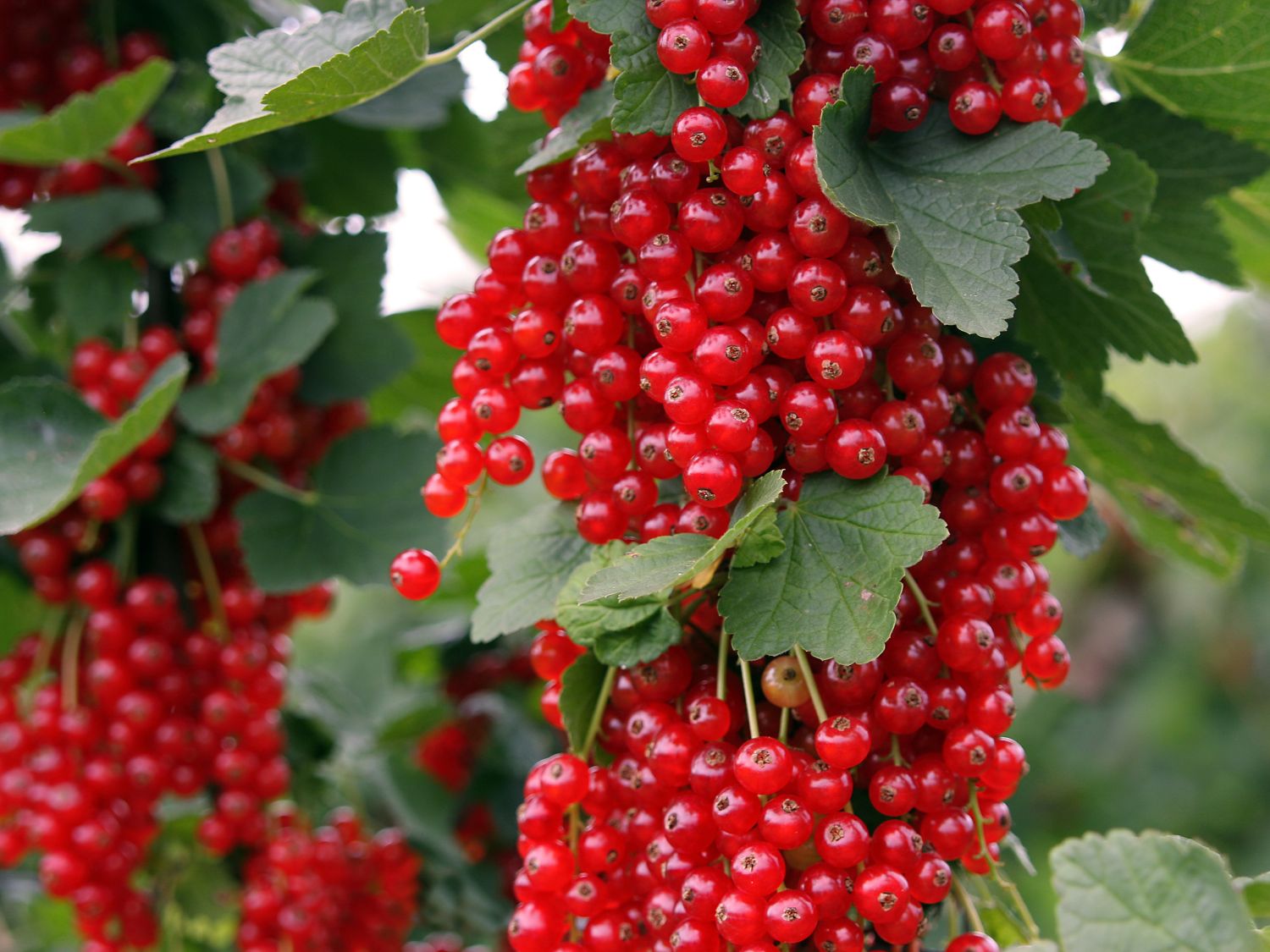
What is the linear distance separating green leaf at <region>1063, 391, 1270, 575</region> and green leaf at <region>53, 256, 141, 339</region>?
1.01 meters

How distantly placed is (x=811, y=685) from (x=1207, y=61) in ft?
1.90

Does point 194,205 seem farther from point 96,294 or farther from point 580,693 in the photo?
point 580,693

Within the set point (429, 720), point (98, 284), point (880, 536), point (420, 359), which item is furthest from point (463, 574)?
point (880, 536)

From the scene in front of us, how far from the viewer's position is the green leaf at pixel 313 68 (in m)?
0.70

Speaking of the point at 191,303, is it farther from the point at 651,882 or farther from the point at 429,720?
the point at 651,882

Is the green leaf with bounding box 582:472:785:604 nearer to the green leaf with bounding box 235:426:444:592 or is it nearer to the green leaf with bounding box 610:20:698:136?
the green leaf with bounding box 610:20:698:136

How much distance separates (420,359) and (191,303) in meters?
0.32

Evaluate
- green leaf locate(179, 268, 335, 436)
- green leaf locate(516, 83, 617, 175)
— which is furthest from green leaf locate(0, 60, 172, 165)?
green leaf locate(516, 83, 617, 175)

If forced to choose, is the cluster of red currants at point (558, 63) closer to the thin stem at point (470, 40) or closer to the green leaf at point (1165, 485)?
the thin stem at point (470, 40)

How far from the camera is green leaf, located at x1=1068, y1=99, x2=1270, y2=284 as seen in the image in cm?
84

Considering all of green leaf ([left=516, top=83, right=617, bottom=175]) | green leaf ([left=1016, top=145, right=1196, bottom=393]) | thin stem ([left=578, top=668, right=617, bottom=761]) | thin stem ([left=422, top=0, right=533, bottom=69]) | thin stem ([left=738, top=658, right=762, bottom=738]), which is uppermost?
thin stem ([left=422, top=0, right=533, bottom=69])

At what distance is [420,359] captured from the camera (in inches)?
60.3

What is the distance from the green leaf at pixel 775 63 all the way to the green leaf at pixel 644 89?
0.04 m

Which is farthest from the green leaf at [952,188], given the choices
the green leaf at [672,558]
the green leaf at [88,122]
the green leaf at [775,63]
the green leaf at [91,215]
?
the green leaf at [91,215]
